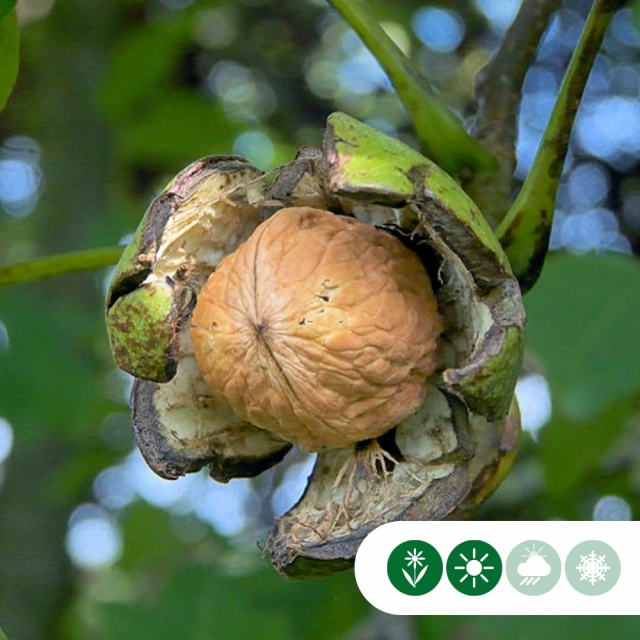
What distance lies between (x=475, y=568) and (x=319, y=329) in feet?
1.59

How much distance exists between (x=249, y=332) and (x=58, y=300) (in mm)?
1393

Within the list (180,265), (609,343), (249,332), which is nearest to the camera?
(249,332)

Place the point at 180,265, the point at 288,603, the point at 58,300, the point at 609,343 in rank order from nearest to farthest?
the point at 180,265, the point at 609,343, the point at 288,603, the point at 58,300

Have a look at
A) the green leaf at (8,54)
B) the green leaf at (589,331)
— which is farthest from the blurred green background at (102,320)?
the green leaf at (8,54)

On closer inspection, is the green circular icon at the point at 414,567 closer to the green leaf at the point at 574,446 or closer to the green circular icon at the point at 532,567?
the green circular icon at the point at 532,567

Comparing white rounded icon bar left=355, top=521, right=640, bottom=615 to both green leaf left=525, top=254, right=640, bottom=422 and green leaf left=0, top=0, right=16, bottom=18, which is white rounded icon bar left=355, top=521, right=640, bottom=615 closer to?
green leaf left=525, top=254, right=640, bottom=422

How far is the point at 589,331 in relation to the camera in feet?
5.83

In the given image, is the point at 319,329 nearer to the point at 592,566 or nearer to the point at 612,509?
the point at 592,566

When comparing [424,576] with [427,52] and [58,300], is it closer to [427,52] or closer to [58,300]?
[58,300]

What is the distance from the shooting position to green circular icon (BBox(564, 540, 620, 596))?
1.58 m

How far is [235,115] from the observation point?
9.43ft

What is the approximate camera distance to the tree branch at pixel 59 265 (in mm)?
1597

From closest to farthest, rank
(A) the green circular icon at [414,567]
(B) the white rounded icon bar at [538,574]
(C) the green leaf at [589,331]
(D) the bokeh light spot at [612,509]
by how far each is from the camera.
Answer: (A) the green circular icon at [414,567] → (B) the white rounded icon bar at [538,574] → (C) the green leaf at [589,331] → (D) the bokeh light spot at [612,509]

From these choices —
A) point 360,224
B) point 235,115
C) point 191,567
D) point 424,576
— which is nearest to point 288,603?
point 191,567
